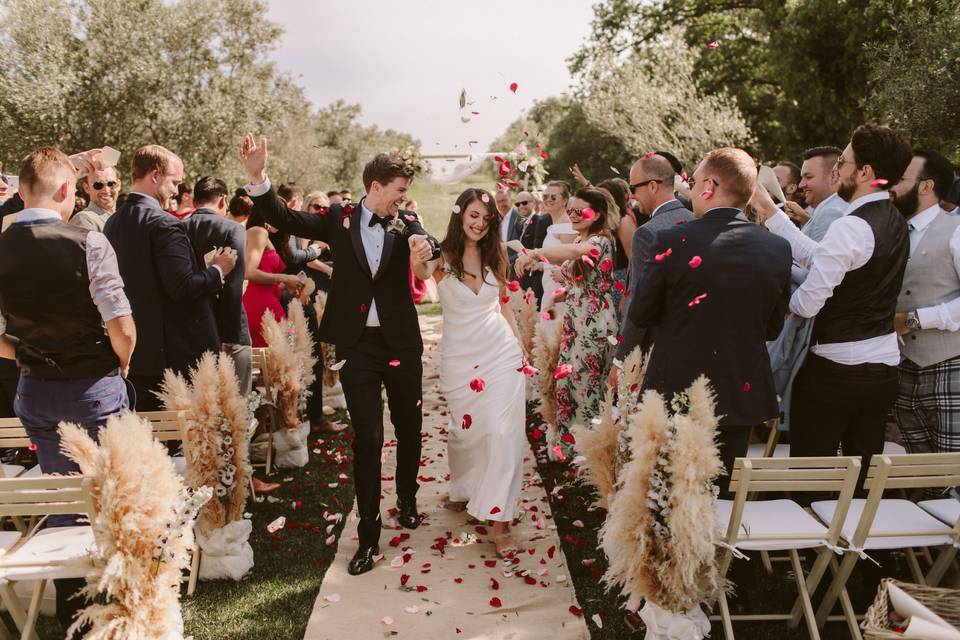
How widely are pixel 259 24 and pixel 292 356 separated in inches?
770

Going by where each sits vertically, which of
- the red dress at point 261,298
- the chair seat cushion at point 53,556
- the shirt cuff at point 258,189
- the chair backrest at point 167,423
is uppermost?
the shirt cuff at point 258,189

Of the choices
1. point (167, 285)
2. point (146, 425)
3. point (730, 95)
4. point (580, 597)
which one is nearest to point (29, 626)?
point (146, 425)

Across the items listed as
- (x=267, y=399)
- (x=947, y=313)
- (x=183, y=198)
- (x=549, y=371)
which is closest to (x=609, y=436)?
(x=947, y=313)

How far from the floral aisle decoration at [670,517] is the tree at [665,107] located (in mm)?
18468

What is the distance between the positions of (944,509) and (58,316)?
476 cm

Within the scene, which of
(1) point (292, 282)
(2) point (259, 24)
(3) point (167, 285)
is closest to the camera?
(3) point (167, 285)

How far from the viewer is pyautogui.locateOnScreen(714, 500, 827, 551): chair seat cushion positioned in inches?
126

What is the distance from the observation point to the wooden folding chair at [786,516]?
3.08 meters

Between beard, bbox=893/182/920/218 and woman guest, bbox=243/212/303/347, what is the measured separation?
5037mm

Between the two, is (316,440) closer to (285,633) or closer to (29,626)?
(285,633)

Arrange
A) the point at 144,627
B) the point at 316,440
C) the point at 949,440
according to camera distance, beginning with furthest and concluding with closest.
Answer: the point at 316,440 < the point at 949,440 < the point at 144,627

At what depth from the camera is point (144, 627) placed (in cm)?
290

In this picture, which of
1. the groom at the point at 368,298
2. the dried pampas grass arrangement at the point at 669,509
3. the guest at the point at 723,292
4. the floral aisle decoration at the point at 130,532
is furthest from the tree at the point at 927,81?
the floral aisle decoration at the point at 130,532

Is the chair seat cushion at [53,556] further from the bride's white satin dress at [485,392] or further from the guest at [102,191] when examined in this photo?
the guest at [102,191]
